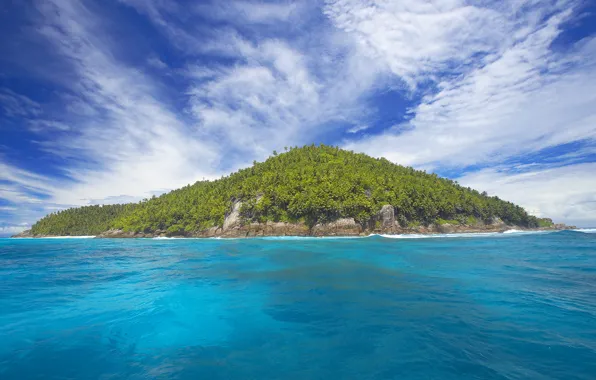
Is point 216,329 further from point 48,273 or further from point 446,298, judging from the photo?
point 48,273

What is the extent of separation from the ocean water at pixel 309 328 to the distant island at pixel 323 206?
65.1m

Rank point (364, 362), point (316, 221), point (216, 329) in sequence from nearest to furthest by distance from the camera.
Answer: point (364, 362) → point (216, 329) → point (316, 221)

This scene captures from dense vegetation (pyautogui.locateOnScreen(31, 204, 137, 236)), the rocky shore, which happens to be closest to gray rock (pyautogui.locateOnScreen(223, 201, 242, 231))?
the rocky shore

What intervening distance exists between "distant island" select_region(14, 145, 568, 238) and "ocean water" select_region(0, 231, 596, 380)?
214 feet

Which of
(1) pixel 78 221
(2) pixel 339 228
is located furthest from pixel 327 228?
(1) pixel 78 221

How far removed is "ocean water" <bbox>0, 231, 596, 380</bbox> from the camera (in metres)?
5.89

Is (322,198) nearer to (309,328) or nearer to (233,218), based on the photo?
(233,218)

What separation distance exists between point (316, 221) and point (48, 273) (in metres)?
66.6

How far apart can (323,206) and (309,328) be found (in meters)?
72.4

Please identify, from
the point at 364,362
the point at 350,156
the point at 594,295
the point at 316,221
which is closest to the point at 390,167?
the point at 350,156

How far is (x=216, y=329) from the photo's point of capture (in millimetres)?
8422

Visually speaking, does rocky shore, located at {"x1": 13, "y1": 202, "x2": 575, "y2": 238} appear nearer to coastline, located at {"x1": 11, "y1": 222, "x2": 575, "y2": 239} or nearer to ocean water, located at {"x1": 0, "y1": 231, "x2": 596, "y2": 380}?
coastline, located at {"x1": 11, "y1": 222, "x2": 575, "y2": 239}

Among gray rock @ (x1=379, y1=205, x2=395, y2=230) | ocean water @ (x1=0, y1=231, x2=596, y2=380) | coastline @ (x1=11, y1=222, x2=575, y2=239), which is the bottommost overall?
ocean water @ (x1=0, y1=231, x2=596, y2=380)

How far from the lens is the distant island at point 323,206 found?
80.8m
